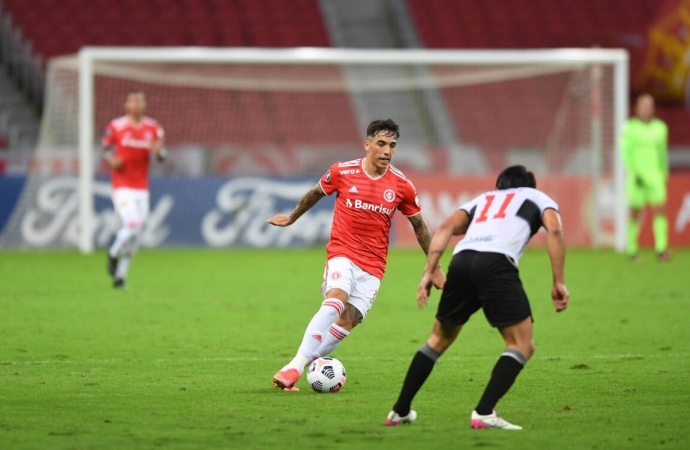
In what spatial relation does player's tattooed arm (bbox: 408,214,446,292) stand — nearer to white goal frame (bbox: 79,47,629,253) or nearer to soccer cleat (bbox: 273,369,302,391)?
soccer cleat (bbox: 273,369,302,391)

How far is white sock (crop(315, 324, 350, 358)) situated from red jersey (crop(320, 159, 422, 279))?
45 cm

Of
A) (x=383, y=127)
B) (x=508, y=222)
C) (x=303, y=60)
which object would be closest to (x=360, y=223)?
(x=383, y=127)

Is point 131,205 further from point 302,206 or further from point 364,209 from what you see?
point 364,209

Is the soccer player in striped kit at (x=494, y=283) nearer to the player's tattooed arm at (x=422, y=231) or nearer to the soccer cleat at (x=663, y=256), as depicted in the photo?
the player's tattooed arm at (x=422, y=231)

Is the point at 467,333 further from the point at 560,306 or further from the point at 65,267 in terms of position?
the point at 65,267

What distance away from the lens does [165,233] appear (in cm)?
2217

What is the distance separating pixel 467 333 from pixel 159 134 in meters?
5.86

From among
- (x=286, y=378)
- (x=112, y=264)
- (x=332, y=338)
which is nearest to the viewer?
(x=286, y=378)

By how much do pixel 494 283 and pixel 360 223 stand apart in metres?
1.98

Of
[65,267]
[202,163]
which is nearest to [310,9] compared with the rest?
[202,163]

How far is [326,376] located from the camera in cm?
790

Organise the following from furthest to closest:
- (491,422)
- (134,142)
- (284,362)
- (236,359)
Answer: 1. (134,142)
2. (236,359)
3. (284,362)
4. (491,422)

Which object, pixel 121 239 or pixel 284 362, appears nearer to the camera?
pixel 284 362

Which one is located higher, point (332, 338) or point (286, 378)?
point (332, 338)
